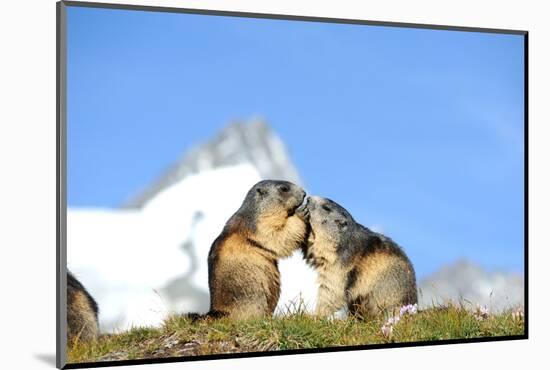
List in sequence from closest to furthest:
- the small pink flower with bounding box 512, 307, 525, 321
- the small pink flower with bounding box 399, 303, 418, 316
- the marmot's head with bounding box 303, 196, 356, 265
→ the marmot's head with bounding box 303, 196, 356, 265
the small pink flower with bounding box 399, 303, 418, 316
the small pink flower with bounding box 512, 307, 525, 321

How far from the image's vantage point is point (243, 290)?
31.4ft

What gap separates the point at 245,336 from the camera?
9500 mm

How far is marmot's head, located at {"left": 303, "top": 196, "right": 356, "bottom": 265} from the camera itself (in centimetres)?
999

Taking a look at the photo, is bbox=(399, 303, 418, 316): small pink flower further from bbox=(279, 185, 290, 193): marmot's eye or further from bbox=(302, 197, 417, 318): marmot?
bbox=(279, 185, 290, 193): marmot's eye

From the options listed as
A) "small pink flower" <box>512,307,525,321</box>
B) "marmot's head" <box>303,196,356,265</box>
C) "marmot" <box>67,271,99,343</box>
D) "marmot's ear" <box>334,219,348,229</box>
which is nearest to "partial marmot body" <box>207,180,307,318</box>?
"marmot's head" <box>303,196,356,265</box>

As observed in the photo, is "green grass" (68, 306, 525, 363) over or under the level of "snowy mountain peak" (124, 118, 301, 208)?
under

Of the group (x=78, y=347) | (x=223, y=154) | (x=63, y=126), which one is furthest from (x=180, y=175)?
(x=78, y=347)

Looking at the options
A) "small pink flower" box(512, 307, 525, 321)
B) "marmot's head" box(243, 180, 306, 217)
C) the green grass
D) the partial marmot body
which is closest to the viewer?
the green grass

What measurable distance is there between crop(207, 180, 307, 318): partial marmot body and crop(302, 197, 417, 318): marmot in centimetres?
21

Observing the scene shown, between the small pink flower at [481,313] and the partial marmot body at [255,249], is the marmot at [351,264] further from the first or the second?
the small pink flower at [481,313]

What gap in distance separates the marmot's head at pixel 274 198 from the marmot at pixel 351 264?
163 mm

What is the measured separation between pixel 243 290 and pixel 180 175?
1.17 meters

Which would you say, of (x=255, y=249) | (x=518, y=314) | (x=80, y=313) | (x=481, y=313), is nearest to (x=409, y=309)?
(x=481, y=313)

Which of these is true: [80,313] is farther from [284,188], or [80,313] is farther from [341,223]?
[341,223]
